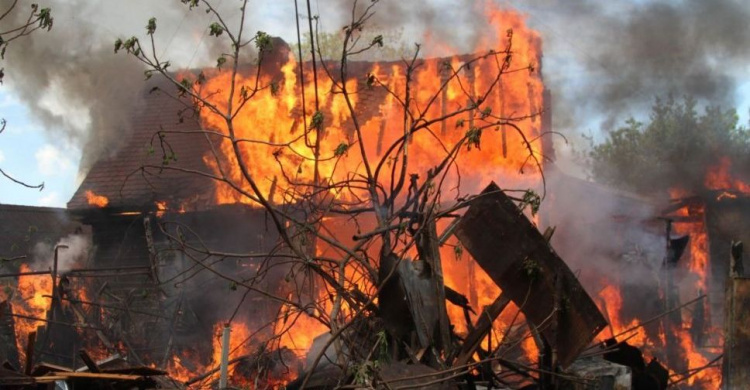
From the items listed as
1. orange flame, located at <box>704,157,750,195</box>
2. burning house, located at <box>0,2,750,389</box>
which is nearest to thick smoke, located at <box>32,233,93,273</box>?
burning house, located at <box>0,2,750,389</box>

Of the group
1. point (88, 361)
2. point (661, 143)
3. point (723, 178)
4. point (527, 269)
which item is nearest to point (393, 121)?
point (723, 178)

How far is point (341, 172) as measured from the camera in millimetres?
16219

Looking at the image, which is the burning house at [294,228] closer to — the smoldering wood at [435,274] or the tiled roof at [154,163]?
the tiled roof at [154,163]

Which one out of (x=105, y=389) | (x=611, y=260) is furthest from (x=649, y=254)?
(x=105, y=389)

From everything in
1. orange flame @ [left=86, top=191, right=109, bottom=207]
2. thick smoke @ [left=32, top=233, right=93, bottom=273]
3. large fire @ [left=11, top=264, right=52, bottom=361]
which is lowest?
large fire @ [left=11, top=264, right=52, bottom=361]

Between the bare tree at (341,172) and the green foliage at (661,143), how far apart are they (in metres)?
9.54

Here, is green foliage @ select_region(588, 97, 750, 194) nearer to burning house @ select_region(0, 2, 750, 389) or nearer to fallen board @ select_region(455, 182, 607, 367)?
burning house @ select_region(0, 2, 750, 389)

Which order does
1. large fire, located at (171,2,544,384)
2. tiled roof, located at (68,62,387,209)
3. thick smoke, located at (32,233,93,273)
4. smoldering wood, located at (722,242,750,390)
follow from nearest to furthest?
1. smoldering wood, located at (722,242,750,390)
2. large fire, located at (171,2,544,384)
3. tiled roof, located at (68,62,387,209)
4. thick smoke, located at (32,233,93,273)

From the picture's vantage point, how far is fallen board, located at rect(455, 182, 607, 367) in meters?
6.00

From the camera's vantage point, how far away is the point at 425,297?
584 cm

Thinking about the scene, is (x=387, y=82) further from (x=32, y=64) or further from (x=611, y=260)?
(x=32, y=64)

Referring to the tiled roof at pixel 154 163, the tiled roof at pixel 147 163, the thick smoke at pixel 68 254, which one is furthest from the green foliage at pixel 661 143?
the thick smoke at pixel 68 254

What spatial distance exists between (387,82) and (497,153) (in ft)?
12.5

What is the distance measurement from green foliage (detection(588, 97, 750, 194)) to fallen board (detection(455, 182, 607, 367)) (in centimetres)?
1626
